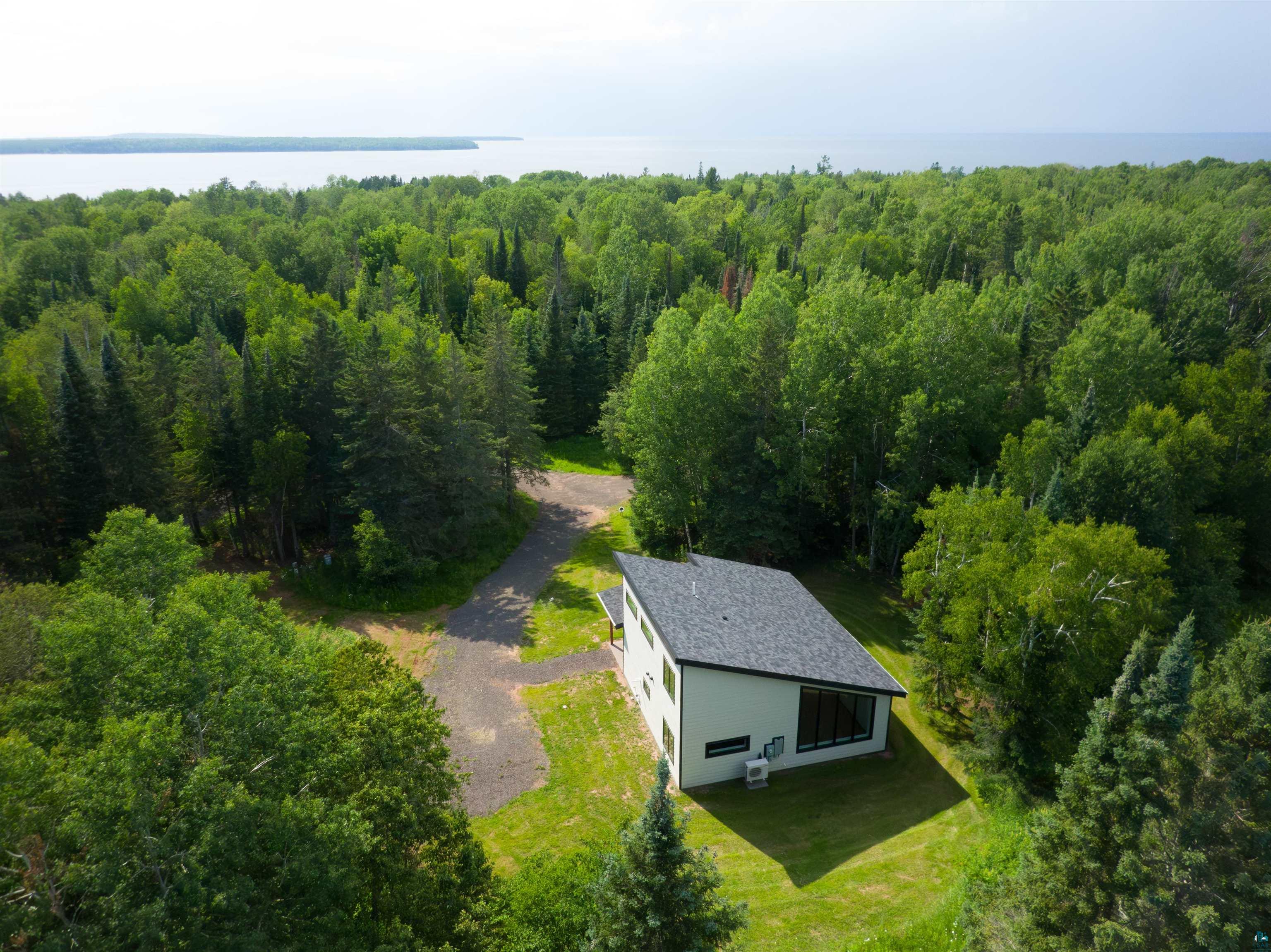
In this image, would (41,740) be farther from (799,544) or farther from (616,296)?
(616,296)

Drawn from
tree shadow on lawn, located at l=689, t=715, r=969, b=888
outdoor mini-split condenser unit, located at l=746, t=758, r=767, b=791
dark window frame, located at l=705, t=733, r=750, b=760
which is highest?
dark window frame, located at l=705, t=733, r=750, b=760

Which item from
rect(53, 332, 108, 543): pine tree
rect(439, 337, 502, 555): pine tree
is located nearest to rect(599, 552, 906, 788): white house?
rect(439, 337, 502, 555): pine tree

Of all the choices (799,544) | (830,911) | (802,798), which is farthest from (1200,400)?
(830,911)

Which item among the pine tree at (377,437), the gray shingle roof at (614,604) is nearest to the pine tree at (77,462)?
the pine tree at (377,437)

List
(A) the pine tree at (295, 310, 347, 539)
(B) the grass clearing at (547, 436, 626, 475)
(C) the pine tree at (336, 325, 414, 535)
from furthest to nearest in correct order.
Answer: (B) the grass clearing at (547, 436, 626, 475) < (A) the pine tree at (295, 310, 347, 539) < (C) the pine tree at (336, 325, 414, 535)

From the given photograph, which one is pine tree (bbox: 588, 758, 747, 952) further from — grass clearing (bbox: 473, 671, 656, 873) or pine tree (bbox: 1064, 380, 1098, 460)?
pine tree (bbox: 1064, 380, 1098, 460)

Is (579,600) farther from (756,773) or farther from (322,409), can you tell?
(322,409)

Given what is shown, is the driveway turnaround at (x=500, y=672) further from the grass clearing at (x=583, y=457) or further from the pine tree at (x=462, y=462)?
the grass clearing at (x=583, y=457)
